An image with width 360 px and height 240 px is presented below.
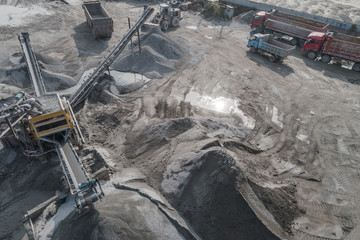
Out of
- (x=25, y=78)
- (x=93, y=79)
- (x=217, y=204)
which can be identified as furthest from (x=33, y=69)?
(x=217, y=204)

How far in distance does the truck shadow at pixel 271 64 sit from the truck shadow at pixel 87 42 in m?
12.5

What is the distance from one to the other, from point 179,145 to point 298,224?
541 cm

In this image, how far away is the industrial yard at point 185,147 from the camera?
27.7 ft

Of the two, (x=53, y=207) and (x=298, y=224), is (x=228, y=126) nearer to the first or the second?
(x=298, y=224)

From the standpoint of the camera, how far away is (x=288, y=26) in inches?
938

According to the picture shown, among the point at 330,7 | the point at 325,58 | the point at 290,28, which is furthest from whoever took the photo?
the point at 330,7

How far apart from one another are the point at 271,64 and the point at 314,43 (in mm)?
4428

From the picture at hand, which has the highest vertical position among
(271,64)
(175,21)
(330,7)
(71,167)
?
(330,7)

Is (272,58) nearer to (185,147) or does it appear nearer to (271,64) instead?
(271,64)

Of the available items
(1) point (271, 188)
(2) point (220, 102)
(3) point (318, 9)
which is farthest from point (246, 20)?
(1) point (271, 188)

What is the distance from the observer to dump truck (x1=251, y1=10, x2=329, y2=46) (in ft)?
76.2

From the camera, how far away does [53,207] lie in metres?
8.91

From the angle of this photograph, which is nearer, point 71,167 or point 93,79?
point 71,167

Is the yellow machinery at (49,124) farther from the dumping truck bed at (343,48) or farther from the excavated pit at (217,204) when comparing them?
the dumping truck bed at (343,48)
